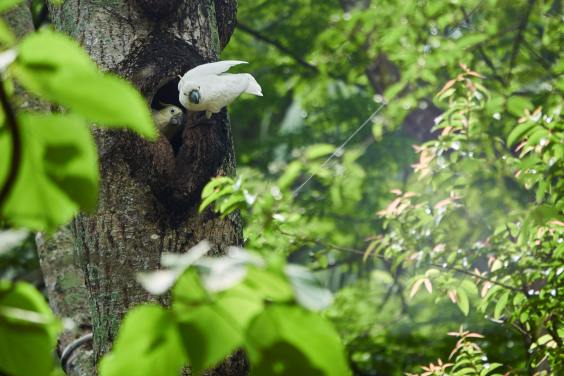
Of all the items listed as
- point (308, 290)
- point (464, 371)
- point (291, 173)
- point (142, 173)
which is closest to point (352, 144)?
point (464, 371)

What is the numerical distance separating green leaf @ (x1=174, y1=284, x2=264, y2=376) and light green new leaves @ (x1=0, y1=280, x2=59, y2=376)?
0.34 ft

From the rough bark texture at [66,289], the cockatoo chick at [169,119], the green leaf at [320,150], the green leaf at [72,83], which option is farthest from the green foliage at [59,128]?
the rough bark texture at [66,289]

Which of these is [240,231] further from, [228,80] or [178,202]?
[228,80]

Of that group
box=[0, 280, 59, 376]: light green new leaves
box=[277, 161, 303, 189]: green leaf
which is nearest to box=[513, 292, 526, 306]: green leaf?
box=[277, 161, 303, 189]: green leaf

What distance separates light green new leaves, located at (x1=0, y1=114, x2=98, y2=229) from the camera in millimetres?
244

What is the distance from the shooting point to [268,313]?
0.27 m

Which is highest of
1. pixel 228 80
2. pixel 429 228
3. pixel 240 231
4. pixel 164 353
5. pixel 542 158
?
pixel 164 353

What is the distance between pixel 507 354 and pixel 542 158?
409cm

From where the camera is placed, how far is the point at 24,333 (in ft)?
0.92

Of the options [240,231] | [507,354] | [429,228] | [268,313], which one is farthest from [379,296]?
[268,313]

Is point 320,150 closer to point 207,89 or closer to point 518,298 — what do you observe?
point 207,89

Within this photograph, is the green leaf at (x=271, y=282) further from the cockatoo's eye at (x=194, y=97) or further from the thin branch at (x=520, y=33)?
the thin branch at (x=520, y=33)

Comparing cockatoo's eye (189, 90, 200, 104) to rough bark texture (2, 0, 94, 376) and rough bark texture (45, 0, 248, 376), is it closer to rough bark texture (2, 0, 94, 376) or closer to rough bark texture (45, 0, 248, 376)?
rough bark texture (45, 0, 248, 376)

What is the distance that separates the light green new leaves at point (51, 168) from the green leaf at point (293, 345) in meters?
0.14
